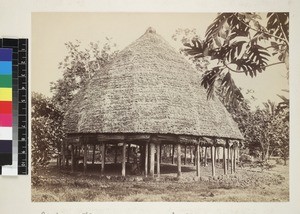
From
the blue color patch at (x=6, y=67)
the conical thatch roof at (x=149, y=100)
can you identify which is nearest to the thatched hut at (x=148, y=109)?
the conical thatch roof at (x=149, y=100)

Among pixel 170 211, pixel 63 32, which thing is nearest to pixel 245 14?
pixel 63 32

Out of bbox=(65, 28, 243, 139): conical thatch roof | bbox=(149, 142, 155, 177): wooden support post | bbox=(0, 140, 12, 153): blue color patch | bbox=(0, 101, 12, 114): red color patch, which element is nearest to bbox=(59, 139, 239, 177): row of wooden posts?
bbox=(149, 142, 155, 177): wooden support post

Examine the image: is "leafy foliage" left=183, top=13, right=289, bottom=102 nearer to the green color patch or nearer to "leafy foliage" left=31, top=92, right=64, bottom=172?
"leafy foliage" left=31, top=92, right=64, bottom=172

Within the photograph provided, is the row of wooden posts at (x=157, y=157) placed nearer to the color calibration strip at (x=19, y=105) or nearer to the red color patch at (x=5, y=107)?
the color calibration strip at (x=19, y=105)

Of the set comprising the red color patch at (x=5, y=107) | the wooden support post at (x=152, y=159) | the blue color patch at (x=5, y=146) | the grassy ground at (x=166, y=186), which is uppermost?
the red color patch at (x=5, y=107)

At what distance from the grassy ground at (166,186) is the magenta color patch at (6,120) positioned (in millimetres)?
487

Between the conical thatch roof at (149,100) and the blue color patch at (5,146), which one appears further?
the conical thatch roof at (149,100)

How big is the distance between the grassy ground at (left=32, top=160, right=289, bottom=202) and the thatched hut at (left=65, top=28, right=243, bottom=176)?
9 centimetres

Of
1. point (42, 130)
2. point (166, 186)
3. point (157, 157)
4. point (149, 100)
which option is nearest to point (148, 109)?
point (149, 100)

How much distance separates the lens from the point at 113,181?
372 centimetres

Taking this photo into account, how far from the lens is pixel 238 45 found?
Answer: 12.4 ft

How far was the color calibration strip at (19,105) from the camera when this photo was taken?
3.67m

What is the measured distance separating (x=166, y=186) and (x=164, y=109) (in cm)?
65

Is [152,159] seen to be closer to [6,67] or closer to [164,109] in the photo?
[164,109]
